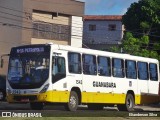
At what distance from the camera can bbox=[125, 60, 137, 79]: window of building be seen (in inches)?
1106

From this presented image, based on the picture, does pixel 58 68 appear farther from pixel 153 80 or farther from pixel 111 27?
pixel 111 27

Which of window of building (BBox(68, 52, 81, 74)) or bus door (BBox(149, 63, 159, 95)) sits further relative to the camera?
bus door (BBox(149, 63, 159, 95))

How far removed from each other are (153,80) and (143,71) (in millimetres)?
1350

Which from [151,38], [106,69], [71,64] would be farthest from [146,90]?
[151,38]

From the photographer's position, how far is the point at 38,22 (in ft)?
168

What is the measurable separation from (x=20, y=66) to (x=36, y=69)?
1.00 meters

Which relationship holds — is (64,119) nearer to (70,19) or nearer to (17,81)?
(17,81)

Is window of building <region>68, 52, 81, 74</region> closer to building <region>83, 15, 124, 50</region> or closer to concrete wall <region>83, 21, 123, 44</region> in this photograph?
concrete wall <region>83, 21, 123, 44</region>

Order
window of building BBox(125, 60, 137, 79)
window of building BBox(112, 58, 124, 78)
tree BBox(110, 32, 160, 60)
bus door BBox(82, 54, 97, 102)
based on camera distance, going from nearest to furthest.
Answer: bus door BBox(82, 54, 97, 102), window of building BBox(112, 58, 124, 78), window of building BBox(125, 60, 137, 79), tree BBox(110, 32, 160, 60)

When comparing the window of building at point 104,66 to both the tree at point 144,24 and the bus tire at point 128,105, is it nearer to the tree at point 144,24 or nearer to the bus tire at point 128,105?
the bus tire at point 128,105

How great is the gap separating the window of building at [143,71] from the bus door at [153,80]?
44cm

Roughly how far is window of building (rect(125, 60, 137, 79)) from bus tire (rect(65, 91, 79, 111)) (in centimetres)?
498

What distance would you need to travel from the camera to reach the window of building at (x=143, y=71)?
96.0 feet

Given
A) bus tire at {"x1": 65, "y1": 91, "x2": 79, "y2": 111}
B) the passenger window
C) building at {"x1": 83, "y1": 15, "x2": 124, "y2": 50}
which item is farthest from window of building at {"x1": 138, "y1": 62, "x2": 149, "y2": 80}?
building at {"x1": 83, "y1": 15, "x2": 124, "y2": 50}
